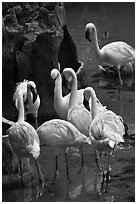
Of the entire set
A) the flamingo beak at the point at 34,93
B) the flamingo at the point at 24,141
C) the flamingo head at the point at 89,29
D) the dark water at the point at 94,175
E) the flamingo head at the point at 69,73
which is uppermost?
the flamingo head at the point at 89,29

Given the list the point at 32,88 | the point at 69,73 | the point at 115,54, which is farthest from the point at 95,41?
the point at 32,88

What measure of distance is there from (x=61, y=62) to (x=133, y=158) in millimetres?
2977

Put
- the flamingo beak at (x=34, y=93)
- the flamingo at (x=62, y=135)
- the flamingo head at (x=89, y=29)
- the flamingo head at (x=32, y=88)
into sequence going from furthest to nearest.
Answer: the flamingo head at (x=89, y=29), the flamingo beak at (x=34, y=93), the flamingo head at (x=32, y=88), the flamingo at (x=62, y=135)

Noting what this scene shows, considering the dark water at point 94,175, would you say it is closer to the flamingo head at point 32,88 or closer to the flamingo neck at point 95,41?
the flamingo neck at point 95,41

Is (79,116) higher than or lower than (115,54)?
lower

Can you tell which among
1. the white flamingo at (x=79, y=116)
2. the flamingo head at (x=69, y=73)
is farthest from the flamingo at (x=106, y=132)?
the flamingo head at (x=69, y=73)

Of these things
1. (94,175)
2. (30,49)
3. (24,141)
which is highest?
(30,49)

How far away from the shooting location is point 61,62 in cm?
816

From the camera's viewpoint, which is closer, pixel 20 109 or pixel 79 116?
pixel 20 109

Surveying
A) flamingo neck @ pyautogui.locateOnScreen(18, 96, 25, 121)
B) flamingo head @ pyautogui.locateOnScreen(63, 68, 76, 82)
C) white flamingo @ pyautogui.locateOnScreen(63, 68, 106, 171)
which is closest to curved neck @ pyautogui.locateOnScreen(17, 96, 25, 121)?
flamingo neck @ pyautogui.locateOnScreen(18, 96, 25, 121)

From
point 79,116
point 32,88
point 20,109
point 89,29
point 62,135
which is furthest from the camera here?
point 89,29

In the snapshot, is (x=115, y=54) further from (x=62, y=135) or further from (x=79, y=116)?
(x=62, y=135)

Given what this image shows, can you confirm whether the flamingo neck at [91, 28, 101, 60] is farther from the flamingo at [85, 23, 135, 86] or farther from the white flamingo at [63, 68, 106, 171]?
the white flamingo at [63, 68, 106, 171]

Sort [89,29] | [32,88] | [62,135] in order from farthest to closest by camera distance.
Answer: [89,29], [32,88], [62,135]
